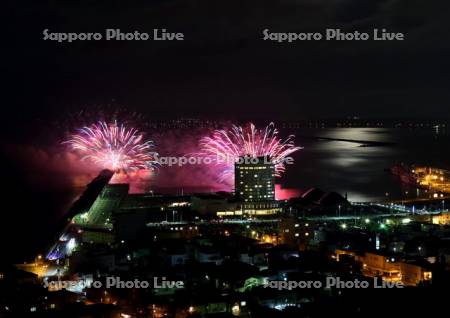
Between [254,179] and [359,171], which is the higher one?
[359,171]

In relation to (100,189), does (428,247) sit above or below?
below

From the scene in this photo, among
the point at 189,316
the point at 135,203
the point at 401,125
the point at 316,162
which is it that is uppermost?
the point at 401,125

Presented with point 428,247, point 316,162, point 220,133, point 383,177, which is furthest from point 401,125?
point 428,247

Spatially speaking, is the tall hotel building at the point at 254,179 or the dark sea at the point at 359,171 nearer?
the tall hotel building at the point at 254,179

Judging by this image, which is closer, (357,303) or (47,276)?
(357,303)

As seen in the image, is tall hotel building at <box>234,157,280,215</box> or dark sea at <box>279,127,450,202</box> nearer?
tall hotel building at <box>234,157,280,215</box>

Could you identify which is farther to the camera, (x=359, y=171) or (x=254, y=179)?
(x=359, y=171)

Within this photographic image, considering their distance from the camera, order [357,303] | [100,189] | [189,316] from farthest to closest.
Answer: [100,189], [357,303], [189,316]

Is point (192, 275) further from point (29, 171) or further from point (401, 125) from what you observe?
point (401, 125)

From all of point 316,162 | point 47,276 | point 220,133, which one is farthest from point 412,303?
point 316,162

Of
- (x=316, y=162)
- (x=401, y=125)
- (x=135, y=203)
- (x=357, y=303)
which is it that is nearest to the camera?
(x=357, y=303)
